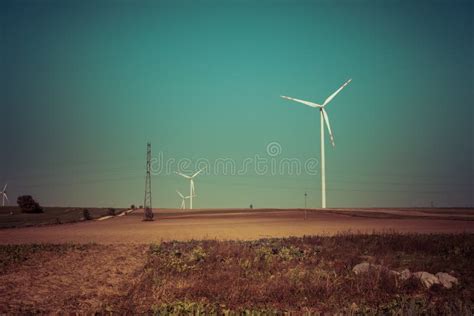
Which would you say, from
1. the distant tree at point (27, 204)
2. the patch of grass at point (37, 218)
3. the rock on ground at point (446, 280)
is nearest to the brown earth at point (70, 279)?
the rock on ground at point (446, 280)

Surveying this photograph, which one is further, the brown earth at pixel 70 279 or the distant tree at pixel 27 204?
the distant tree at pixel 27 204

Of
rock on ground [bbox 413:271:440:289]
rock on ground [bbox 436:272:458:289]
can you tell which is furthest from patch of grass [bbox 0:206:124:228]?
rock on ground [bbox 436:272:458:289]

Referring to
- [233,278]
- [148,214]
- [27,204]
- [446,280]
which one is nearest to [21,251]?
[233,278]

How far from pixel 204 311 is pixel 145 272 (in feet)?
23.4

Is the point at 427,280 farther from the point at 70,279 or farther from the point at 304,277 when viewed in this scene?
the point at 70,279

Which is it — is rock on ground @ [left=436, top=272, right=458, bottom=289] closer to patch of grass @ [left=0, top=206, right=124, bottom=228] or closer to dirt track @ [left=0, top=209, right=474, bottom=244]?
dirt track @ [left=0, top=209, right=474, bottom=244]

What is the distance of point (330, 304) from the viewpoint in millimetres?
15078

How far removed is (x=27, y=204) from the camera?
346 ft

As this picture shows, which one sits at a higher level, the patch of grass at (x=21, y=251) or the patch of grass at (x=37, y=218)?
the patch of grass at (x=21, y=251)

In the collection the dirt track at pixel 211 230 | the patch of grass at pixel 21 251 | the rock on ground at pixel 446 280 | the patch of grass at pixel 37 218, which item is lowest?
the patch of grass at pixel 37 218

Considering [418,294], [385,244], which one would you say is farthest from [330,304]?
[385,244]

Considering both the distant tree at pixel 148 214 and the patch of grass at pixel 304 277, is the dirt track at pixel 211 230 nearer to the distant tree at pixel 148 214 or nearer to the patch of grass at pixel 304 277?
the patch of grass at pixel 304 277

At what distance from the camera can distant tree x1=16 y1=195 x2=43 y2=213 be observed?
105 metres

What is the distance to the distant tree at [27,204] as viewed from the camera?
345ft
